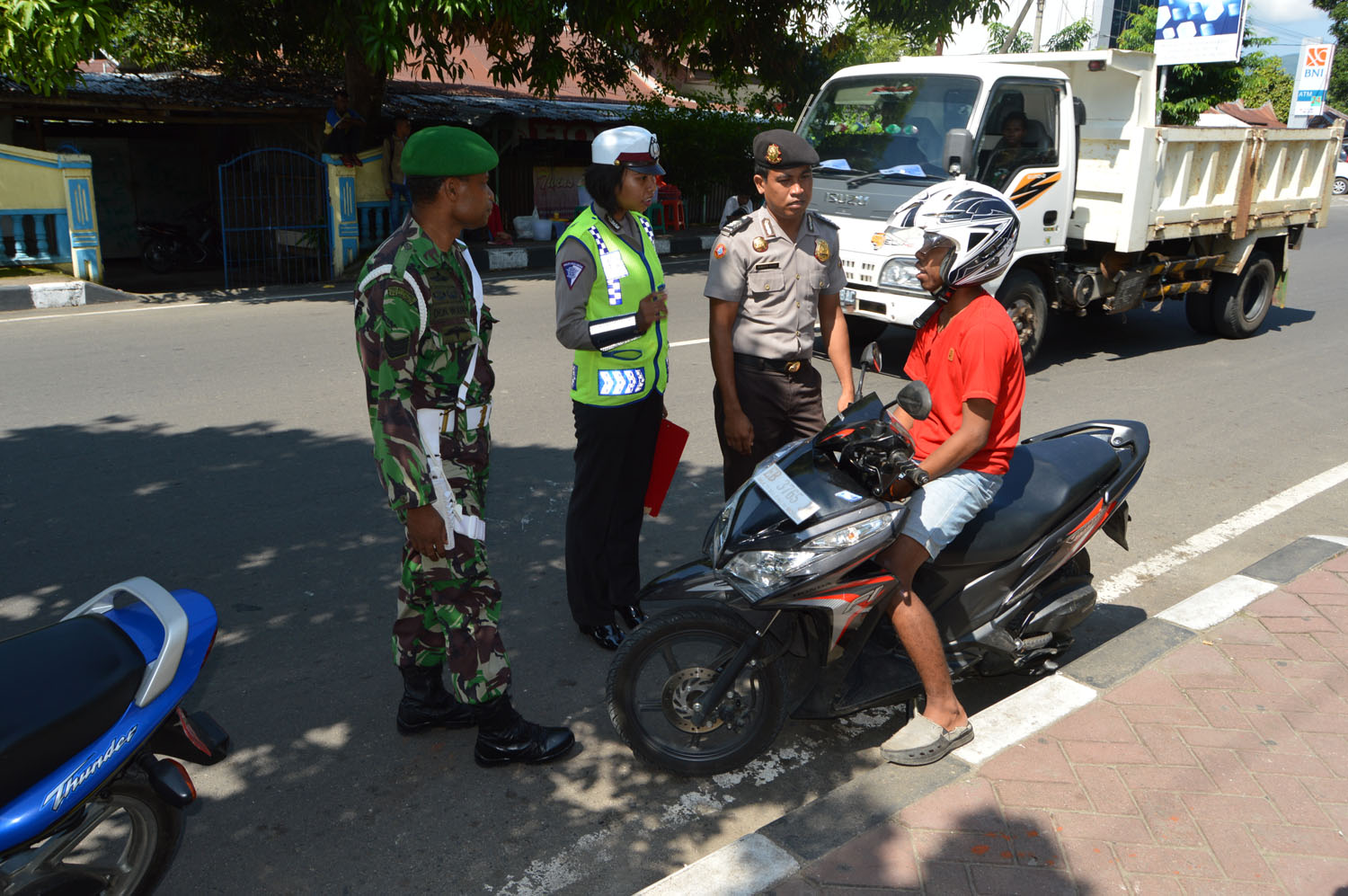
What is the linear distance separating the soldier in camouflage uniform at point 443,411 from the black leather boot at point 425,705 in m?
0.15

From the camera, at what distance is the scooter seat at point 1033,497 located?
129 inches

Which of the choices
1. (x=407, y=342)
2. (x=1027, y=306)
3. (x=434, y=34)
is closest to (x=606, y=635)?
(x=407, y=342)

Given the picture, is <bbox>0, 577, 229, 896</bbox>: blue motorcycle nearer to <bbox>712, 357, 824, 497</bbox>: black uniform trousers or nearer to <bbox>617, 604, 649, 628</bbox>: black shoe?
<bbox>617, 604, 649, 628</bbox>: black shoe

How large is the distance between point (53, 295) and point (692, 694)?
9756 mm

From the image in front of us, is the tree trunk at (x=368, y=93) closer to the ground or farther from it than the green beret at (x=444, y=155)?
farther from it

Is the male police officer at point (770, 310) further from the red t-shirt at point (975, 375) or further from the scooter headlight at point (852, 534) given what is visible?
the scooter headlight at point (852, 534)

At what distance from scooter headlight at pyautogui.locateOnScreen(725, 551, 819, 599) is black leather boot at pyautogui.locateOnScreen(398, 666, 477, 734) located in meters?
1.03

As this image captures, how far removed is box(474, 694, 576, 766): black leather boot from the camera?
3156mm

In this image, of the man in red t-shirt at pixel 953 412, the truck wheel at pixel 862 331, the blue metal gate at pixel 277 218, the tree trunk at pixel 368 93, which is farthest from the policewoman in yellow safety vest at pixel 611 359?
the tree trunk at pixel 368 93

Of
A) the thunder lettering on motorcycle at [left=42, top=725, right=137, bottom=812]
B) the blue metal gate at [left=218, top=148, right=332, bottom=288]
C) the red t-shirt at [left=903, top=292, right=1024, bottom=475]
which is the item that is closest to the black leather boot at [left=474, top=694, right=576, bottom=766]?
the thunder lettering on motorcycle at [left=42, top=725, right=137, bottom=812]

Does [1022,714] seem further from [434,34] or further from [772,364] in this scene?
[434,34]

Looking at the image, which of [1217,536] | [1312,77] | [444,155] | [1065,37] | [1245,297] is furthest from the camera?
[1312,77]

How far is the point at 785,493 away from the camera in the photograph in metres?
2.96

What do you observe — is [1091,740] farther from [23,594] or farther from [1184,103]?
[1184,103]
